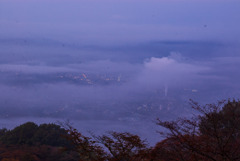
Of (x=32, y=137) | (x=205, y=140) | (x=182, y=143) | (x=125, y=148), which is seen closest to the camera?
(x=182, y=143)

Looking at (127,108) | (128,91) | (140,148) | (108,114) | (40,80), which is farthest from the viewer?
(40,80)

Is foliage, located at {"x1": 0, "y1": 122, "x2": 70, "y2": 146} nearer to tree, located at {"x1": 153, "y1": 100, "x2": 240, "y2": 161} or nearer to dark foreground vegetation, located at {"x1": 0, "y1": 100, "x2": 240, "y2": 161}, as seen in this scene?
dark foreground vegetation, located at {"x1": 0, "y1": 100, "x2": 240, "y2": 161}

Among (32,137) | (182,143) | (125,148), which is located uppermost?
(32,137)

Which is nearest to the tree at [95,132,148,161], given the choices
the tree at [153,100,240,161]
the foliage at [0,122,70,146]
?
the tree at [153,100,240,161]

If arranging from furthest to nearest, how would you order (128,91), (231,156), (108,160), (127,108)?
(128,91)
(127,108)
(108,160)
(231,156)

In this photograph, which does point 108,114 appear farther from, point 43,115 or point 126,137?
point 126,137

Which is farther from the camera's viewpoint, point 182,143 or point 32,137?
point 32,137

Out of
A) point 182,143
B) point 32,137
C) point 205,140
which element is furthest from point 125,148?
point 32,137

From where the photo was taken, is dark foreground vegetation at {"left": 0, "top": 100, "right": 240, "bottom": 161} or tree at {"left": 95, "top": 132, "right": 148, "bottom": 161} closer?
dark foreground vegetation at {"left": 0, "top": 100, "right": 240, "bottom": 161}

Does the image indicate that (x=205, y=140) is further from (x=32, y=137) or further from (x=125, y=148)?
(x=32, y=137)

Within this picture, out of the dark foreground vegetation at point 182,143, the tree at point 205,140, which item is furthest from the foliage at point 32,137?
the tree at point 205,140

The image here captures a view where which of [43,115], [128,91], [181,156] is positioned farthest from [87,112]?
[181,156]
